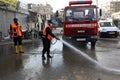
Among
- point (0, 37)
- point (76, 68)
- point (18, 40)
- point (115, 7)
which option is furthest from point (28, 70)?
point (115, 7)

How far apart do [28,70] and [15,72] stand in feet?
1.74

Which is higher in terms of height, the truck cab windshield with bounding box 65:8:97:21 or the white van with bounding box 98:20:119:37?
the truck cab windshield with bounding box 65:8:97:21

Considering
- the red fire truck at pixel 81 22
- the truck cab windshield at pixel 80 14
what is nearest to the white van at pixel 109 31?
the red fire truck at pixel 81 22

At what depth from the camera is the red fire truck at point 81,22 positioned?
2048 cm

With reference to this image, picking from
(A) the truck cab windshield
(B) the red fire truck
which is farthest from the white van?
(A) the truck cab windshield

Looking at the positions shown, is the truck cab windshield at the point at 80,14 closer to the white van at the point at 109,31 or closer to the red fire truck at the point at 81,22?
the red fire truck at the point at 81,22

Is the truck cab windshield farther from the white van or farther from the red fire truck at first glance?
the white van

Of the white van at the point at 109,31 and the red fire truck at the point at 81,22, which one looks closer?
the red fire truck at the point at 81,22

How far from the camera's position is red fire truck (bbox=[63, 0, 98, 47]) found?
806 inches

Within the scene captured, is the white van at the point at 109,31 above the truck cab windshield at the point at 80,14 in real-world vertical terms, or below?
below

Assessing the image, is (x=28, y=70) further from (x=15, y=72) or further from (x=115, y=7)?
(x=115, y=7)

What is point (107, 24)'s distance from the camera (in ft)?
116

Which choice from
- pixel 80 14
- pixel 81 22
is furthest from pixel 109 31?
pixel 81 22

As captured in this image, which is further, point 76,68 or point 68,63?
point 68,63
